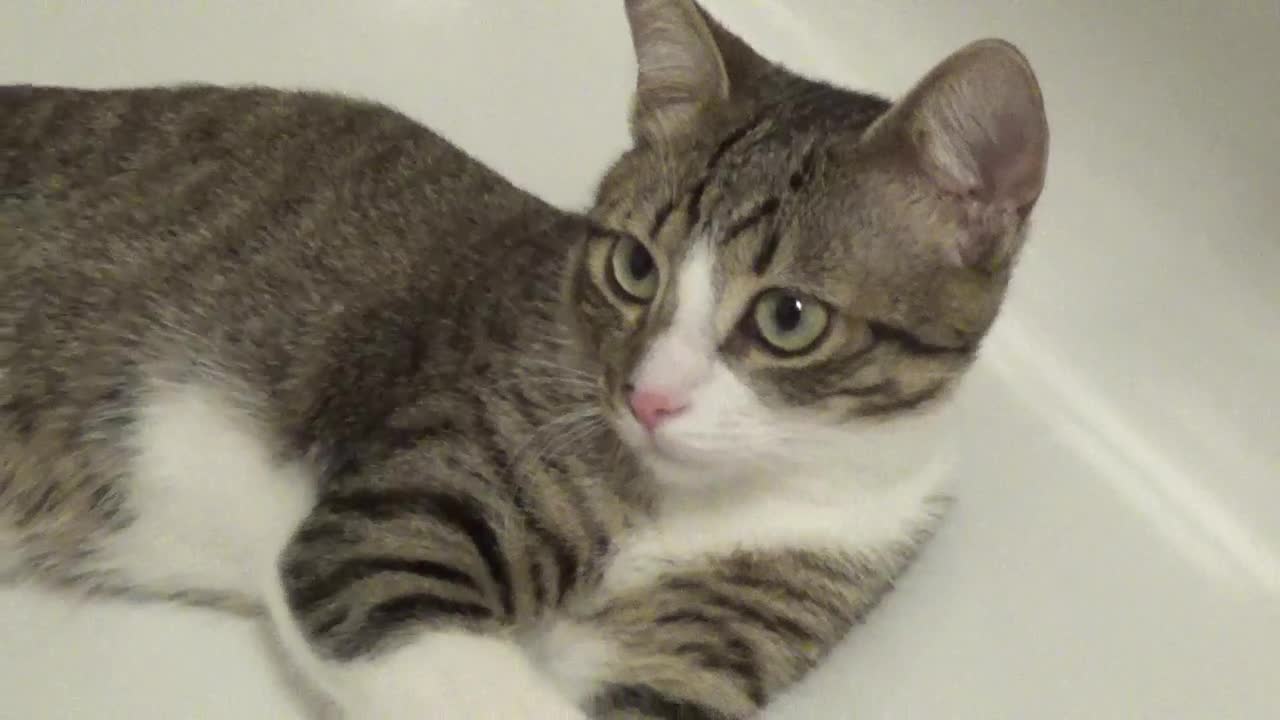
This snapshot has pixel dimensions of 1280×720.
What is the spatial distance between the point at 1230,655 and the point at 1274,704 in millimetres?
64

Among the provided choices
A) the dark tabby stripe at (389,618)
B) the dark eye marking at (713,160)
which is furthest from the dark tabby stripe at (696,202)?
the dark tabby stripe at (389,618)

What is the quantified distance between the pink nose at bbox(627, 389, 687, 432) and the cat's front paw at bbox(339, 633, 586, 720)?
223 mm

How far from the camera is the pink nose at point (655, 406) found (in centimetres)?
84

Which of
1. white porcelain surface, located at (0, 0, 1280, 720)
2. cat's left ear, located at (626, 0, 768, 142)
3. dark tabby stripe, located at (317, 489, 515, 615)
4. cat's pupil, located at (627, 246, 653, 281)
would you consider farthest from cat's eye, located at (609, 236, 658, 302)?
white porcelain surface, located at (0, 0, 1280, 720)

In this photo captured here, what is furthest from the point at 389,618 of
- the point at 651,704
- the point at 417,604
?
the point at 651,704

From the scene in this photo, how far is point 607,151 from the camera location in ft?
5.29

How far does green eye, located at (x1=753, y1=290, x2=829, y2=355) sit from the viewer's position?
0.86 meters

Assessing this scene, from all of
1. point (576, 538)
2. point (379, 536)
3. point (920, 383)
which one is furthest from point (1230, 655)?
point (379, 536)

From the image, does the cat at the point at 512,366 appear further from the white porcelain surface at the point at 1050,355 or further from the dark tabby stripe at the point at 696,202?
the white porcelain surface at the point at 1050,355

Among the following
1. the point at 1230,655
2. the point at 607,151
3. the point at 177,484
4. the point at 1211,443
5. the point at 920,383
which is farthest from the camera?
the point at 607,151

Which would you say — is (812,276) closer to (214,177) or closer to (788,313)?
(788,313)

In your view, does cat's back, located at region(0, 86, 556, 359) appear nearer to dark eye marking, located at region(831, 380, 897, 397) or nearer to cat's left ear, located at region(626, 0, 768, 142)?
cat's left ear, located at region(626, 0, 768, 142)

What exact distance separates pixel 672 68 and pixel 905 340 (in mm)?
289

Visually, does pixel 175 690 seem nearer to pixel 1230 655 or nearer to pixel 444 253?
pixel 444 253
